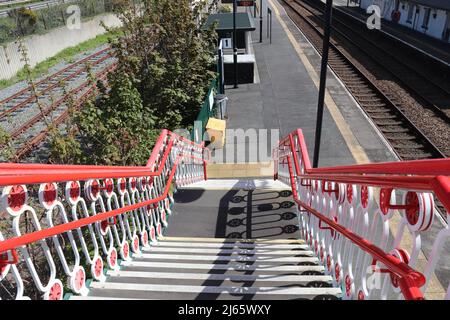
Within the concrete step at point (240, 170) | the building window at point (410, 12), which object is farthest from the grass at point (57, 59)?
the building window at point (410, 12)

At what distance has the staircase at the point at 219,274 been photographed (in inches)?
131

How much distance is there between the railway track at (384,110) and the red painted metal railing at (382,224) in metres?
8.85

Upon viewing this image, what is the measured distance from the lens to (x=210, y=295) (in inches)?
129

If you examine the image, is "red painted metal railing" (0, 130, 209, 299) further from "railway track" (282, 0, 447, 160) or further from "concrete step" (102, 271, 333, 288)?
"railway track" (282, 0, 447, 160)

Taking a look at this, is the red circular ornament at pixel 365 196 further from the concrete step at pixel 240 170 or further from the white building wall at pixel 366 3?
the white building wall at pixel 366 3

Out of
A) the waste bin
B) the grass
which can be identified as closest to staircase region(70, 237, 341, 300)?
the waste bin

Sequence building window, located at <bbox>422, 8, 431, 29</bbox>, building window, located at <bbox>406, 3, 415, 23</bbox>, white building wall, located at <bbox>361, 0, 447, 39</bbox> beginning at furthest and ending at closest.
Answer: building window, located at <bbox>406, 3, 415, 23</bbox>
building window, located at <bbox>422, 8, 431, 29</bbox>
white building wall, located at <bbox>361, 0, 447, 39</bbox>

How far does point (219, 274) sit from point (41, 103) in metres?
9.33

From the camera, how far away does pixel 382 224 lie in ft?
8.22

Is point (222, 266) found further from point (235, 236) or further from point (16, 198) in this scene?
point (16, 198)

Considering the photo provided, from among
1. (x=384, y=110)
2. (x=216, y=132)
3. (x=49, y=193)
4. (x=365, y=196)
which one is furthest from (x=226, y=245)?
(x=384, y=110)

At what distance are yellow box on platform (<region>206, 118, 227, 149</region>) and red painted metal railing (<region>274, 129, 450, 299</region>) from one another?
865cm

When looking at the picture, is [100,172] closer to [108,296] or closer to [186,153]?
[108,296]

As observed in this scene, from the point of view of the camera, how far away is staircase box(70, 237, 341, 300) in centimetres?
332
